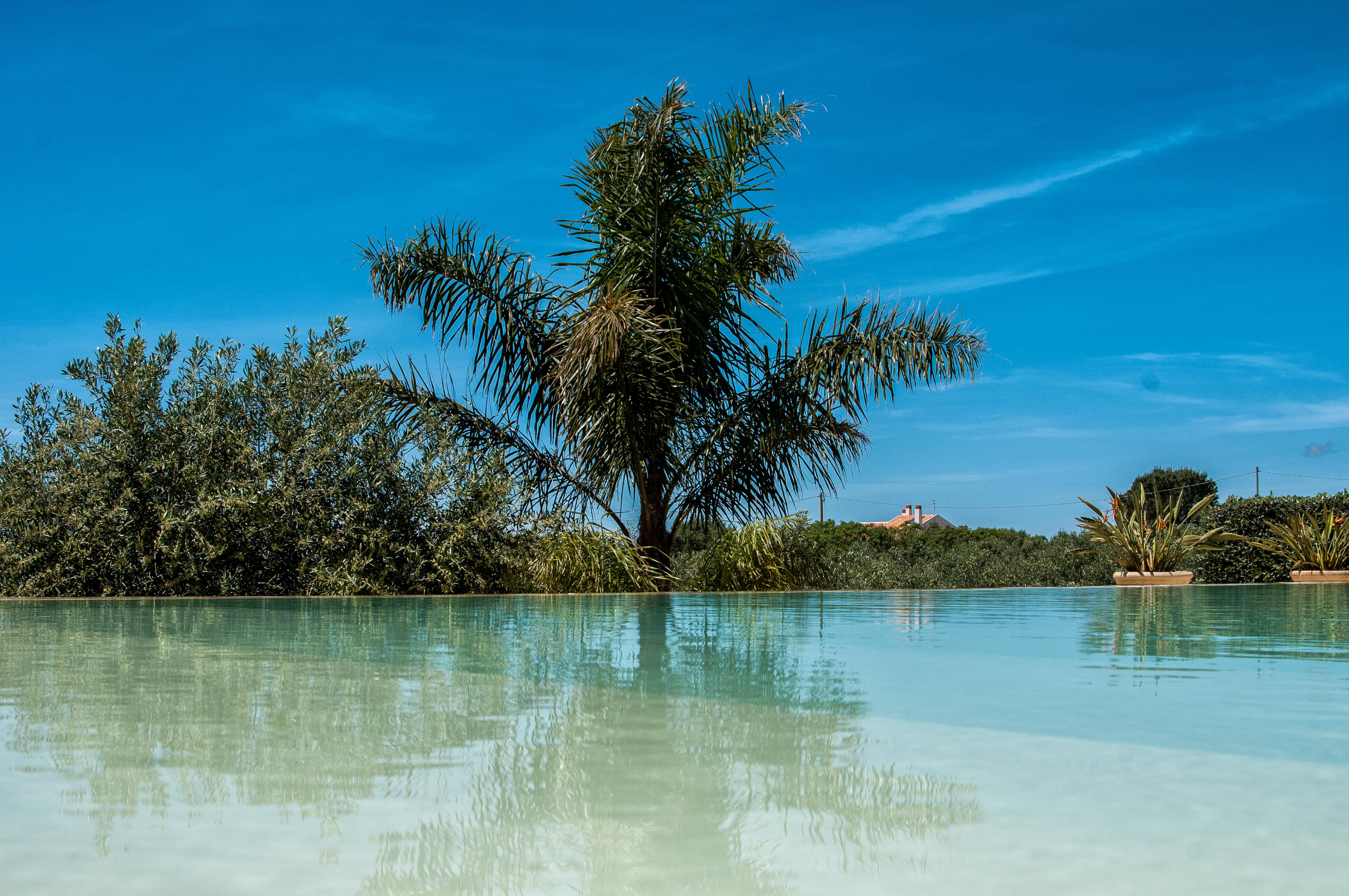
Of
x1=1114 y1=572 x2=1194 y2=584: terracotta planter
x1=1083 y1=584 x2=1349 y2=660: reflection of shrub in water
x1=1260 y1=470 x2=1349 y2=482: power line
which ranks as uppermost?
x1=1260 y1=470 x2=1349 y2=482: power line

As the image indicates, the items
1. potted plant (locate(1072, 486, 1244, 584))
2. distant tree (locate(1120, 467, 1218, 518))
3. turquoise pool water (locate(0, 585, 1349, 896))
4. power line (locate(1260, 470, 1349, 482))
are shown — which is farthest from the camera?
power line (locate(1260, 470, 1349, 482))

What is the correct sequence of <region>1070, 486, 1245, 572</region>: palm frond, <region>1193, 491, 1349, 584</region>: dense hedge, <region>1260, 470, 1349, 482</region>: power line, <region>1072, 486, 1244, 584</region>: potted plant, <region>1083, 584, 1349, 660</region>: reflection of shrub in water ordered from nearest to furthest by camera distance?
<region>1083, 584, 1349, 660</region>: reflection of shrub in water
<region>1072, 486, 1244, 584</region>: potted plant
<region>1070, 486, 1245, 572</region>: palm frond
<region>1193, 491, 1349, 584</region>: dense hedge
<region>1260, 470, 1349, 482</region>: power line

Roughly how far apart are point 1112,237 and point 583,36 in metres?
23.7

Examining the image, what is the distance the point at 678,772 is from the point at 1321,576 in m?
13.7

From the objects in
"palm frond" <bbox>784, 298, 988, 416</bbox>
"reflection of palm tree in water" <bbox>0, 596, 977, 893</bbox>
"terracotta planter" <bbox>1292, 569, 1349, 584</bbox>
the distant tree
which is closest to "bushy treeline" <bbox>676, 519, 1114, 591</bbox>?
"palm frond" <bbox>784, 298, 988, 416</bbox>

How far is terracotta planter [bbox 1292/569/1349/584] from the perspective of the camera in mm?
11906

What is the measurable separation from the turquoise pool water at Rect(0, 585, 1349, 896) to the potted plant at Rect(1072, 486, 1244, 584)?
9.34 meters

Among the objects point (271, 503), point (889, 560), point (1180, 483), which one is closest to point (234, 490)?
point (271, 503)

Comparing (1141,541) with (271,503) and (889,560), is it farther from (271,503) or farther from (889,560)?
(271,503)

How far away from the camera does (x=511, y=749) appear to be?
169 cm

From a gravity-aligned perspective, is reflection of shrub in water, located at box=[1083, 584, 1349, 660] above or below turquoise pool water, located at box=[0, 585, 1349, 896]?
below

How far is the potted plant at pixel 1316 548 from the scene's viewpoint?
12.2 metres

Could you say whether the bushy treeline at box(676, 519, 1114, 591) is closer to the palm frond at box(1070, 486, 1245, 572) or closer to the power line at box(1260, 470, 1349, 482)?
the palm frond at box(1070, 486, 1245, 572)

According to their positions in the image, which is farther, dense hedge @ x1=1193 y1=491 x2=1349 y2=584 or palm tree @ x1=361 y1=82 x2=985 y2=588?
dense hedge @ x1=1193 y1=491 x2=1349 y2=584
